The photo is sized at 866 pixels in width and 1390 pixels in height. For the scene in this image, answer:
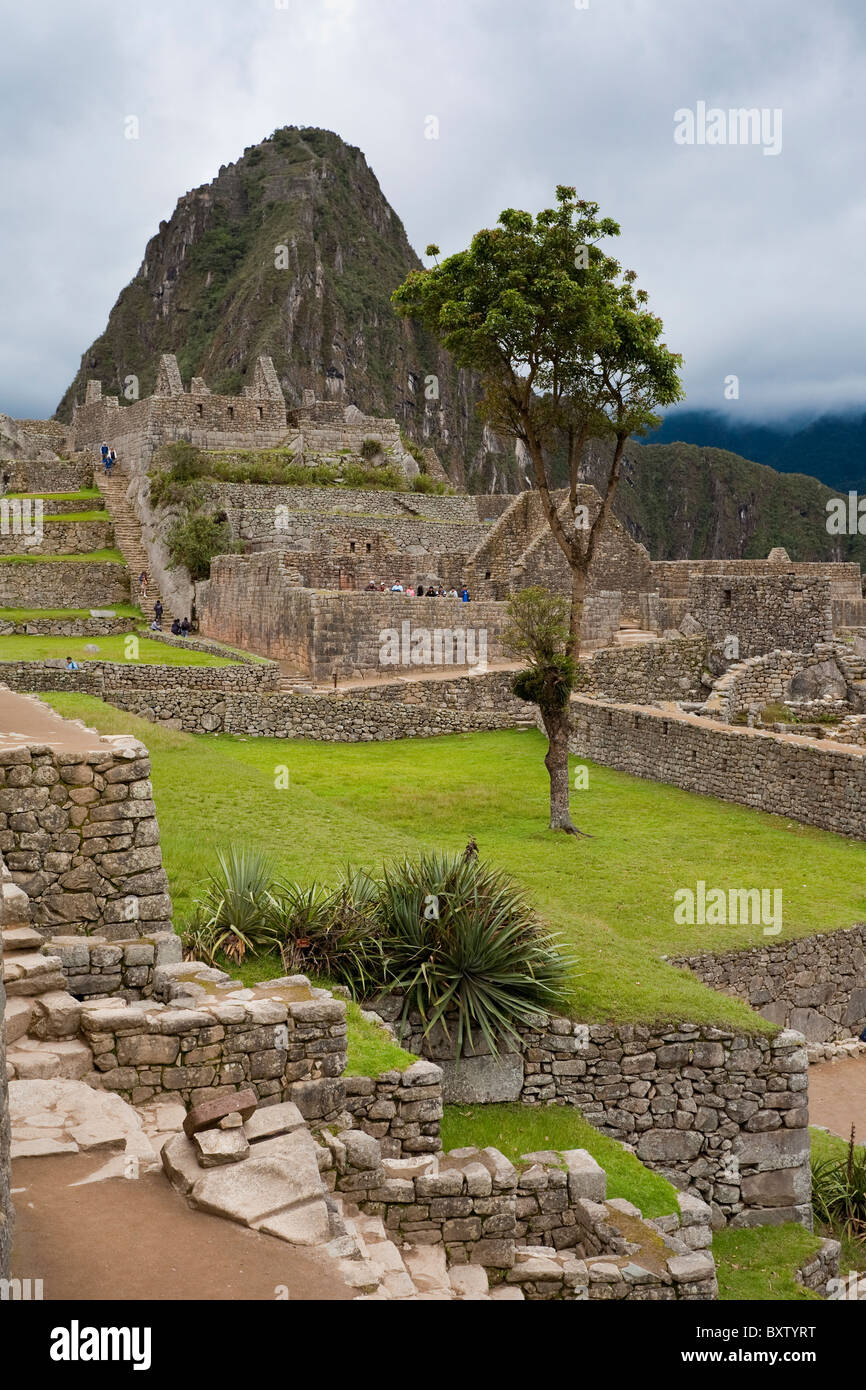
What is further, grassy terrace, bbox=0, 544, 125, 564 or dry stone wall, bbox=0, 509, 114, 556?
dry stone wall, bbox=0, 509, 114, 556

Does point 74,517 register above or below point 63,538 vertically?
above

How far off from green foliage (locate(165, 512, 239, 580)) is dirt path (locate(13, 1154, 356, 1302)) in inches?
1046

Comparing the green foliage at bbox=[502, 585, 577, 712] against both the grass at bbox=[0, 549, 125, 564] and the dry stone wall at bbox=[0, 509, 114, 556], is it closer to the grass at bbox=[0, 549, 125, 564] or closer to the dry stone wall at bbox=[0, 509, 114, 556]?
the grass at bbox=[0, 549, 125, 564]

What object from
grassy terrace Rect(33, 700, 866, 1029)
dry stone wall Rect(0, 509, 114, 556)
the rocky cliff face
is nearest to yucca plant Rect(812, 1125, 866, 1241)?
grassy terrace Rect(33, 700, 866, 1029)

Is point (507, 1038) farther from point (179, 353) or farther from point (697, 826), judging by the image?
point (179, 353)

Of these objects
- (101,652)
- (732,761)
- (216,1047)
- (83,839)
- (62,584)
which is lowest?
(216,1047)

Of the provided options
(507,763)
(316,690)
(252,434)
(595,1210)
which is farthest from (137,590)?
(595,1210)

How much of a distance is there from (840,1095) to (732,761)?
7506 mm

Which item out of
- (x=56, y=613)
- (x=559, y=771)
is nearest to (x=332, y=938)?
(x=559, y=771)

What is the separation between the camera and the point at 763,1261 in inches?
298

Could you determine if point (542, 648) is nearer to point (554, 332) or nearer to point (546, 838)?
point (546, 838)

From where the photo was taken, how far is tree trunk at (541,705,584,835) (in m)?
15.4

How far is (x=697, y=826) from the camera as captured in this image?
1568 centimetres
